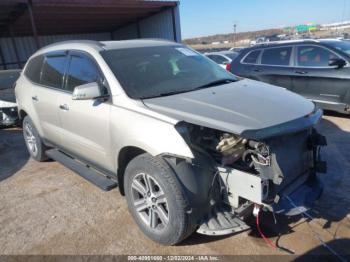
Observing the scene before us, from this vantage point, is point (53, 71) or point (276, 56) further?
point (276, 56)

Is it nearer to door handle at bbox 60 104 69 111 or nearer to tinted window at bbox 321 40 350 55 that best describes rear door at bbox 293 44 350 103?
tinted window at bbox 321 40 350 55

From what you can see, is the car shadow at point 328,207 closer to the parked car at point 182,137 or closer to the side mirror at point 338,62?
the parked car at point 182,137

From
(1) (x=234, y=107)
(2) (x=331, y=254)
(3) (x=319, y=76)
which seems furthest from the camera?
(3) (x=319, y=76)

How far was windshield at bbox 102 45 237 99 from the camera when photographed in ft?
11.2

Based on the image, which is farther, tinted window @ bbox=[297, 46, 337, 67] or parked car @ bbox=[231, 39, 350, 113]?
tinted window @ bbox=[297, 46, 337, 67]

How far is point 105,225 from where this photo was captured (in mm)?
3529

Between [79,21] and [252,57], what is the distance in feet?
43.6

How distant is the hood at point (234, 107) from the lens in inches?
104

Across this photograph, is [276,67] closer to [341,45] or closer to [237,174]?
[341,45]

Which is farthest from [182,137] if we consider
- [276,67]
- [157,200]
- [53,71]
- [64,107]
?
[276,67]

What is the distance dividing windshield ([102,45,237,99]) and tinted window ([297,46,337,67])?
3579mm

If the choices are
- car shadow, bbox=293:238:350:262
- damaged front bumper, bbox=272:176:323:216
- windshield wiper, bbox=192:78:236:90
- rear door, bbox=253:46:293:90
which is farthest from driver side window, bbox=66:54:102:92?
rear door, bbox=253:46:293:90

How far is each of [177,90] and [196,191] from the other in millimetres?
1221

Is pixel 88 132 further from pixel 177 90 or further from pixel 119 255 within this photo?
pixel 119 255
